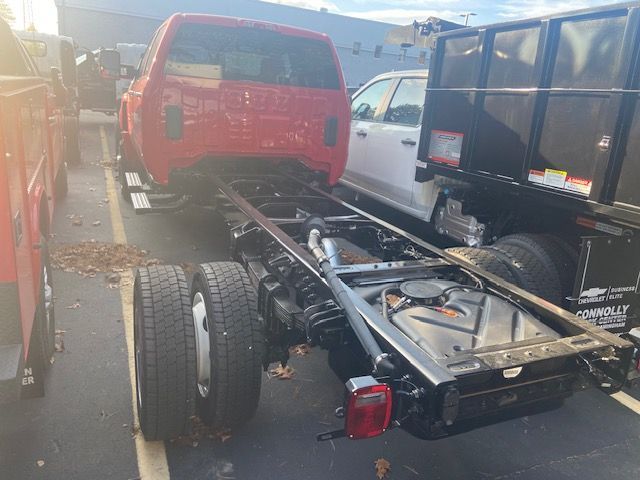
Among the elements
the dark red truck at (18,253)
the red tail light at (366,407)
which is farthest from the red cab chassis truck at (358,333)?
the dark red truck at (18,253)

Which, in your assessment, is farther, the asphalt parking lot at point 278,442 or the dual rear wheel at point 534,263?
the dual rear wheel at point 534,263

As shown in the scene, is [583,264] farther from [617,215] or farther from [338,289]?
[338,289]

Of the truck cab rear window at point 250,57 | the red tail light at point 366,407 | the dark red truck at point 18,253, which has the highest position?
the truck cab rear window at point 250,57

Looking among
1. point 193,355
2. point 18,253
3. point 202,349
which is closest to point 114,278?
point 202,349

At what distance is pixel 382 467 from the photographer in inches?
112

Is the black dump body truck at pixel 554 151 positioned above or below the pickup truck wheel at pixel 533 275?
above

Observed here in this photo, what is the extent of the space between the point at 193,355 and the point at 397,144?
426 cm

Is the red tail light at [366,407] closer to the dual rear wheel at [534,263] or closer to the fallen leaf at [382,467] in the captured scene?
the fallen leaf at [382,467]

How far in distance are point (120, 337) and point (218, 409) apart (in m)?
1.57

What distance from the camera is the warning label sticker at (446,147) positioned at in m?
5.09

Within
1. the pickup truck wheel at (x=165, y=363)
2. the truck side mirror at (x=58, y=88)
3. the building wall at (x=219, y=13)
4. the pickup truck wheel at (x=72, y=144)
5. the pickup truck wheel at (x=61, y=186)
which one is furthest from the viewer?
the building wall at (x=219, y=13)

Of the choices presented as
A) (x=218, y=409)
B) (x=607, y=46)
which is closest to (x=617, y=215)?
(x=607, y=46)

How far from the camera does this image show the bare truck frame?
2137 mm

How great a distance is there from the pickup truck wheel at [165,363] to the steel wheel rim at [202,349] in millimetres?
113
